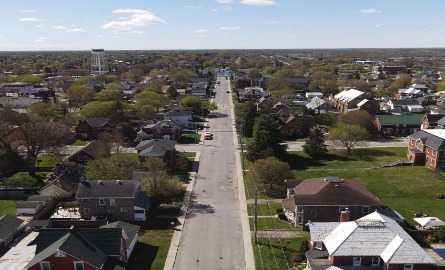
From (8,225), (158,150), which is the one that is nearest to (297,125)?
(158,150)

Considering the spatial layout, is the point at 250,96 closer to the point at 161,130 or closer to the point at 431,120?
the point at 161,130

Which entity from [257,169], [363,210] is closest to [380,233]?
[363,210]

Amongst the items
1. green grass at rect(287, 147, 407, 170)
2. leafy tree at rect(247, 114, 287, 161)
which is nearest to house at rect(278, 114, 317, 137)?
green grass at rect(287, 147, 407, 170)

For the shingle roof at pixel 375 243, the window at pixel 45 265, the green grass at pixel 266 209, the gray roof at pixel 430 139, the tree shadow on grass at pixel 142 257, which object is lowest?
the tree shadow on grass at pixel 142 257

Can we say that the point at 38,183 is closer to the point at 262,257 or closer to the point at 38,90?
the point at 262,257

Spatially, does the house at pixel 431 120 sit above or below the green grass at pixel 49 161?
above

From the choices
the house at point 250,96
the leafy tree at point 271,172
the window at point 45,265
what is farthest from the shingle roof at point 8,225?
the house at point 250,96

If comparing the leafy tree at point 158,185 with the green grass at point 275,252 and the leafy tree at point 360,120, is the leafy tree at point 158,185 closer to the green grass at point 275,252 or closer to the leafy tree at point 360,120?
the green grass at point 275,252
